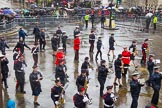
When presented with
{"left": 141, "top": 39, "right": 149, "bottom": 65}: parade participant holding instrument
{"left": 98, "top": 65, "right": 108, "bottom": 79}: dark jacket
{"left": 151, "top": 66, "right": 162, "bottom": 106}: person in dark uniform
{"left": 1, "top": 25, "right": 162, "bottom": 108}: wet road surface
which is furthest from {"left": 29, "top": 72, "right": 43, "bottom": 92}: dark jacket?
{"left": 141, "top": 39, "right": 149, "bottom": 65}: parade participant holding instrument

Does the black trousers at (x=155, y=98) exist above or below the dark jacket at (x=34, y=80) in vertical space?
below

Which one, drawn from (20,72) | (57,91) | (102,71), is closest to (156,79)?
(102,71)

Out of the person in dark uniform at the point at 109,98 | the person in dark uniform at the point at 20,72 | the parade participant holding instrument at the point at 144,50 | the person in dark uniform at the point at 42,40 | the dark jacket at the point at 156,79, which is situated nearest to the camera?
the person in dark uniform at the point at 109,98

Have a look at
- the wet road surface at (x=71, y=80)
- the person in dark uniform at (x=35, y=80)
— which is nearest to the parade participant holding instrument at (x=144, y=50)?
the wet road surface at (x=71, y=80)

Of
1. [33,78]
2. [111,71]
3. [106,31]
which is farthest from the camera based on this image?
[106,31]

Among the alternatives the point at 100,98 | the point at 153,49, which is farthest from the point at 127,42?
the point at 100,98

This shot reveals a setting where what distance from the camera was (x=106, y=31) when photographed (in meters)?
33.2

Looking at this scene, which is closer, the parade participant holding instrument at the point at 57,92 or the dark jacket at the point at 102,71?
the parade participant holding instrument at the point at 57,92

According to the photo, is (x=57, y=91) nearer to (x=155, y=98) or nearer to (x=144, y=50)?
(x=155, y=98)

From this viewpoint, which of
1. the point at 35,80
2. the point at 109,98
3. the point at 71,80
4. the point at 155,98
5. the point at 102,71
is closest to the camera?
the point at 109,98

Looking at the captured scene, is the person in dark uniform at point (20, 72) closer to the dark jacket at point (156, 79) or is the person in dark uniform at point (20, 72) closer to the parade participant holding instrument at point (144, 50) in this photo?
the dark jacket at point (156, 79)

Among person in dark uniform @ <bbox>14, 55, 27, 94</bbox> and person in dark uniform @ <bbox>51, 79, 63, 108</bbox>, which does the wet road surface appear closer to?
person in dark uniform @ <bbox>14, 55, 27, 94</bbox>

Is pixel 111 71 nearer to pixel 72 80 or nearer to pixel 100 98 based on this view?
pixel 72 80

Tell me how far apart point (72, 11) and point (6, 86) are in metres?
29.6
